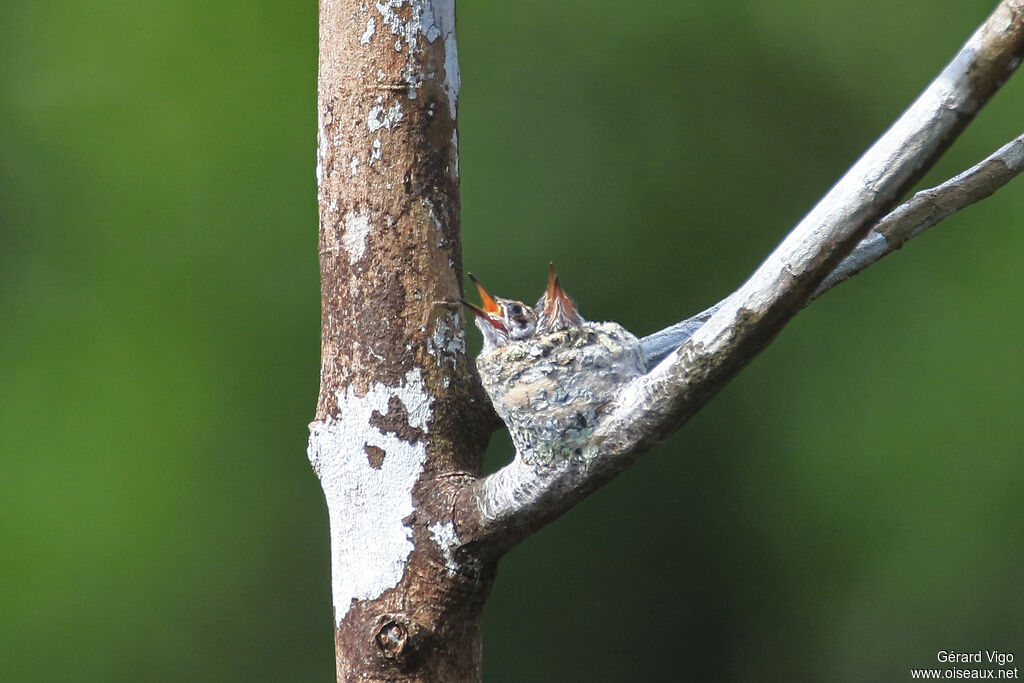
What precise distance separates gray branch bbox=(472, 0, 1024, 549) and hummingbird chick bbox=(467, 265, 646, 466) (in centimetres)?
2

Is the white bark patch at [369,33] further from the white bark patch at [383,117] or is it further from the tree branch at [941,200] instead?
the tree branch at [941,200]

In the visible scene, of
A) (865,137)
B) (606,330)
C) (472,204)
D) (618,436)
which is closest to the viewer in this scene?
(618,436)

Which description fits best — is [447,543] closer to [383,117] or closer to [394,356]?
[394,356]

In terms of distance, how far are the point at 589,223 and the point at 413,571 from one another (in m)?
2.45

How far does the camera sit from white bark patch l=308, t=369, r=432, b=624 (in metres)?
1.16

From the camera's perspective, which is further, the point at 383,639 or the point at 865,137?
the point at 865,137

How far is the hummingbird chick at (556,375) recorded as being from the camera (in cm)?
101

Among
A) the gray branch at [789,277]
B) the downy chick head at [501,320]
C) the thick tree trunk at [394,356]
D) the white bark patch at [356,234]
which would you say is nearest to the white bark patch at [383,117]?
the thick tree trunk at [394,356]

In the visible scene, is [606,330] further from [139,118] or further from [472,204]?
[139,118]

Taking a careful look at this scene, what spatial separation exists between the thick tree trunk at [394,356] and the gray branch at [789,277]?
6.8 inches

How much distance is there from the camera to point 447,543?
1.13 meters

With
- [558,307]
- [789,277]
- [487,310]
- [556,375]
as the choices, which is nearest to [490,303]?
[487,310]

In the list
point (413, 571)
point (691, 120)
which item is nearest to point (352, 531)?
point (413, 571)

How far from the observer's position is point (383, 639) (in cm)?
114
